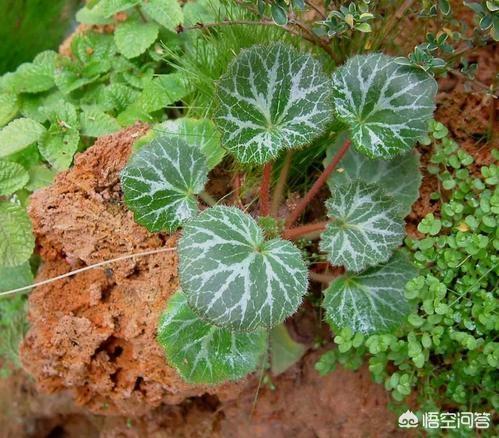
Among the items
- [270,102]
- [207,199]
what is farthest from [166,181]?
[270,102]

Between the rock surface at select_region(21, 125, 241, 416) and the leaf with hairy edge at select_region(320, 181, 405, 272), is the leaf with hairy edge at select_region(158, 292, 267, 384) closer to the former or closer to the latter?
the rock surface at select_region(21, 125, 241, 416)

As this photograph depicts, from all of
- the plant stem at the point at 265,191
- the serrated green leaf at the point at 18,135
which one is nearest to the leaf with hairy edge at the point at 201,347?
the plant stem at the point at 265,191

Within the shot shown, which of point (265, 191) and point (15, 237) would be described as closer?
point (265, 191)

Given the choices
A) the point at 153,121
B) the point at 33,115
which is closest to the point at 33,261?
the point at 33,115

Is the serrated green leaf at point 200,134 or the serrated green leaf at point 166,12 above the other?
the serrated green leaf at point 166,12

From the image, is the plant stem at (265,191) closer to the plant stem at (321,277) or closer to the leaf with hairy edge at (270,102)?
the leaf with hairy edge at (270,102)

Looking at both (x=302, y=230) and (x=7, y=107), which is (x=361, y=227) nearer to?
(x=302, y=230)
